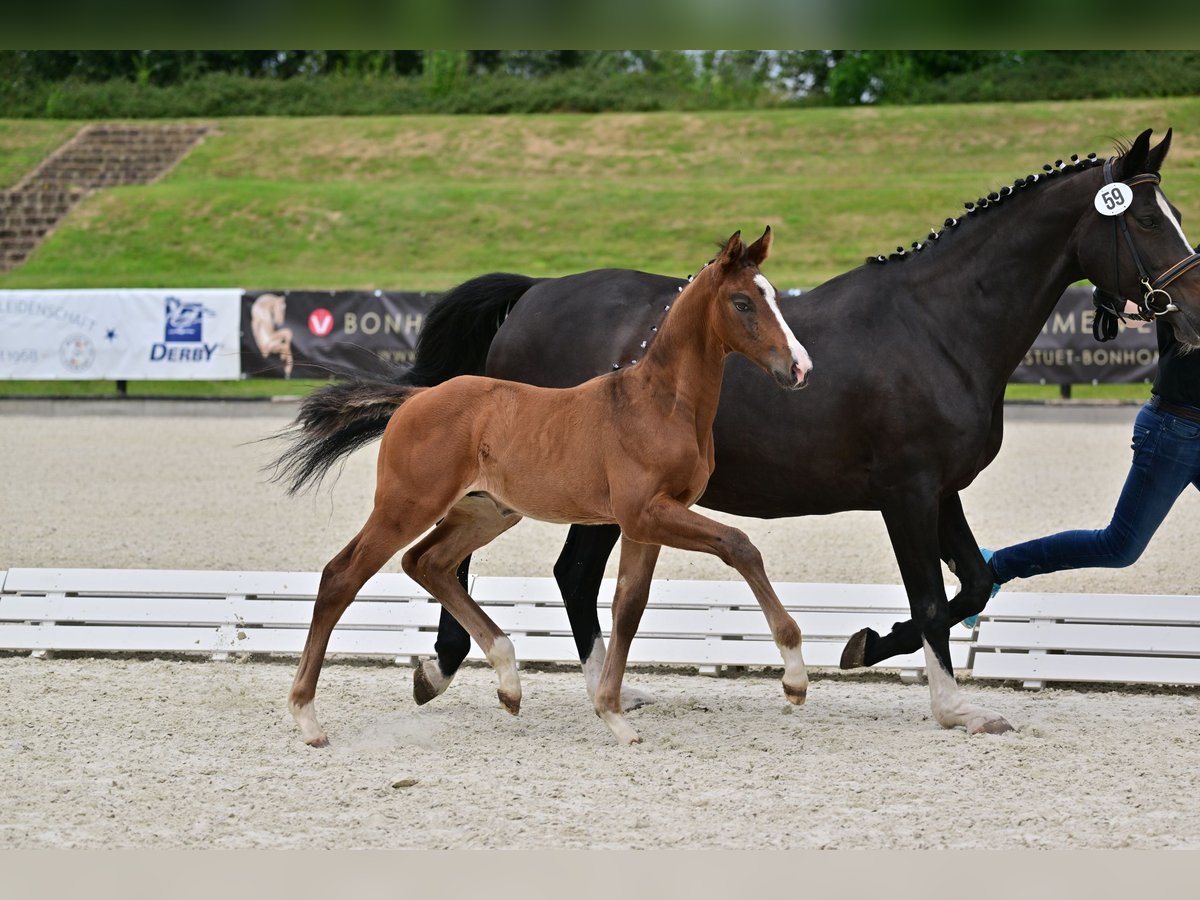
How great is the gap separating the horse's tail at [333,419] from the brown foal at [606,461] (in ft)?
0.69

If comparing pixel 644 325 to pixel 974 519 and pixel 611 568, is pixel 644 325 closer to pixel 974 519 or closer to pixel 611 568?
pixel 611 568

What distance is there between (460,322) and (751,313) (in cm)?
218

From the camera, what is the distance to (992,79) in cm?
3875

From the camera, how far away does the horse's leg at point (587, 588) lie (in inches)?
227

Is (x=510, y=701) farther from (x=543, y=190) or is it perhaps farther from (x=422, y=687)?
(x=543, y=190)

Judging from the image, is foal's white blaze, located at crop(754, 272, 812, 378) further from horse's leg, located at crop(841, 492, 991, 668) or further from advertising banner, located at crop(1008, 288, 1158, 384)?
advertising banner, located at crop(1008, 288, 1158, 384)

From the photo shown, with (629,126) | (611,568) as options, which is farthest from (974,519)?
(629,126)

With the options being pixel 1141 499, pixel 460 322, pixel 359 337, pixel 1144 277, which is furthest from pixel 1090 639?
pixel 359 337

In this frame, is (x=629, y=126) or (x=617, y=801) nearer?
(x=617, y=801)

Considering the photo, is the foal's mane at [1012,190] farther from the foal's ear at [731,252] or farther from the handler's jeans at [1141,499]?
the handler's jeans at [1141,499]

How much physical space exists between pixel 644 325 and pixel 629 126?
31.5 m

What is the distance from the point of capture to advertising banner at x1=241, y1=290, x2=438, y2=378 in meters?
19.3

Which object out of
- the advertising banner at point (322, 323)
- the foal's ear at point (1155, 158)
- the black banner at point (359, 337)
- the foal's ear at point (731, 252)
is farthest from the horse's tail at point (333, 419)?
the advertising banner at point (322, 323)

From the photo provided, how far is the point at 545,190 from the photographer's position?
3088cm
